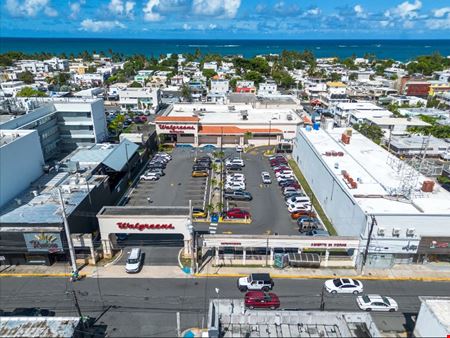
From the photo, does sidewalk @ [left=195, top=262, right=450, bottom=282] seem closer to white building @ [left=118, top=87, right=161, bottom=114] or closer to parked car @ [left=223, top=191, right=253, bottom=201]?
parked car @ [left=223, top=191, right=253, bottom=201]

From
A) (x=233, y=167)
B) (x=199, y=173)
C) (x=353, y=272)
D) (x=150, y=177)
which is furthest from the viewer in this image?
(x=233, y=167)

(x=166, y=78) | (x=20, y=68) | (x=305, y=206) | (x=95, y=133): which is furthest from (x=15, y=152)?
(x=20, y=68)

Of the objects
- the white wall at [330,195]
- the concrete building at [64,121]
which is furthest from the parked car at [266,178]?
the concrete building at [64,121]

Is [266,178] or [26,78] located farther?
[26,78]

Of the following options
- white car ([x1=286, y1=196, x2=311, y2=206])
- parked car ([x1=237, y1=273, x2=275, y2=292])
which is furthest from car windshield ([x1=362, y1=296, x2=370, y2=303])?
white car ([x1=286, y1=196, x2=311, y2=206])

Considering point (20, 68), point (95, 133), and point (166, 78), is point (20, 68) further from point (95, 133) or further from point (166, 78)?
point (95, 133)

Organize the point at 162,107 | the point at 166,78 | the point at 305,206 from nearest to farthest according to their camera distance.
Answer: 1. the point at 305,206
2. the point at 162,107
3. the point at 166,78

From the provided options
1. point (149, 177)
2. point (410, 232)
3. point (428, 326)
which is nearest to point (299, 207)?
point (410, 232)

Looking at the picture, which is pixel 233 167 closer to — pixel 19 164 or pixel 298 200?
pixel 298 200
